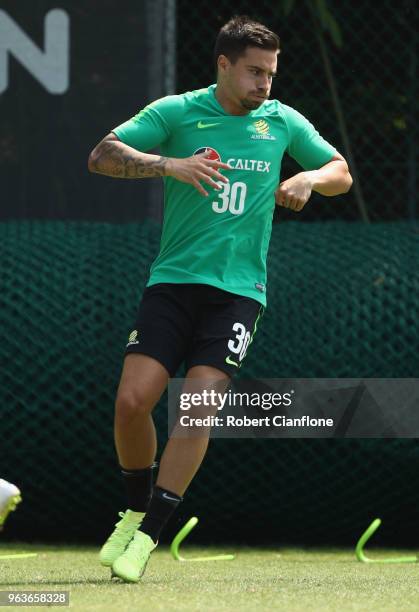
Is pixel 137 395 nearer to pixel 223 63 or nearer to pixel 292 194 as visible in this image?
pixel 292 194

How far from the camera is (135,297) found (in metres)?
6.38

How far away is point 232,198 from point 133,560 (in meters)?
1.26

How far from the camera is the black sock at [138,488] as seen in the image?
4824 mm

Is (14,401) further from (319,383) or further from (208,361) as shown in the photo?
(208,361)

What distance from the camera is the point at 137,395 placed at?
15.1ft

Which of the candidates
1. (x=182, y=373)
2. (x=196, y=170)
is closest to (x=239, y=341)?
(x=196, y=170)

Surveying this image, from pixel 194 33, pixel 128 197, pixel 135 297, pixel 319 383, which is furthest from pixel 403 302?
pixel 194 33

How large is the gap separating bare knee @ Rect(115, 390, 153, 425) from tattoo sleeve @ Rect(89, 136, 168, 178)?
28.5 inches

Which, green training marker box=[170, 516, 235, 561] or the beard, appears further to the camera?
green training marker box=[170, 516, 235, 561]

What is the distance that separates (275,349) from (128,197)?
147 cm

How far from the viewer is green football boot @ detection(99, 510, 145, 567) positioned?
4.65 meters

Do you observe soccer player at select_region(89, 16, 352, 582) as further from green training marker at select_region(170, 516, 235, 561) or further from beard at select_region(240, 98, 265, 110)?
green training marker at select_region(170, 516, 235, 561)

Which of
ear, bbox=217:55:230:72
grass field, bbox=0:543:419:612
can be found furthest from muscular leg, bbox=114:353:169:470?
ear, bbox=217:55:230:72

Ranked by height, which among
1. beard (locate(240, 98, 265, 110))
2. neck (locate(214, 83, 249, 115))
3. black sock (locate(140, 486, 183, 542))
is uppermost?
beard (locate(240, 98, 265, 110))
